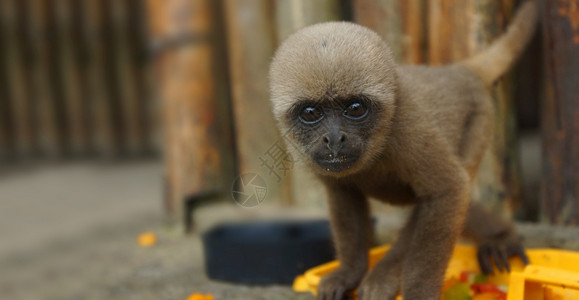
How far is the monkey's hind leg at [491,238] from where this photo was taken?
3.85 metres

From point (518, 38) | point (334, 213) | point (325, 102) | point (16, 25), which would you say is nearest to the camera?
point (325, 102)

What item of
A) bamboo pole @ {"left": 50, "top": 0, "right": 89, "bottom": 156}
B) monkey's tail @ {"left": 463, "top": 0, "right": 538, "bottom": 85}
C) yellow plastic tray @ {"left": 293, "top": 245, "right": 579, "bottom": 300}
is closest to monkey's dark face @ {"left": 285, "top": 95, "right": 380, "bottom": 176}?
yellow plastic tray @ {"left": 293, "top": 245, "right": 579, "bottom": 300}

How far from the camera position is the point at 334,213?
3.77 metres

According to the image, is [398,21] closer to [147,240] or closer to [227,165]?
[227,165]

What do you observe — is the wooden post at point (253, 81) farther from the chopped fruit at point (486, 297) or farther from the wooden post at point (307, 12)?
the chopped fruit at point (486, 297)

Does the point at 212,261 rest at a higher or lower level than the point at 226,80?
lower

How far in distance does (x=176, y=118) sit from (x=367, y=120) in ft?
10.3

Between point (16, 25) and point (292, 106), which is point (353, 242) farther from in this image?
point (16, 25)

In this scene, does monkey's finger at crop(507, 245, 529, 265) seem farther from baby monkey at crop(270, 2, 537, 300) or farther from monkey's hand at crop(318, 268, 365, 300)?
monkey's hand at crop(318, 268, 365, 300)

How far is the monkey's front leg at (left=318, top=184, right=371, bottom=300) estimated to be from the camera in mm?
3729

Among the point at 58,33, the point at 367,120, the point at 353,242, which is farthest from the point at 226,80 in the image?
the point at 58,33

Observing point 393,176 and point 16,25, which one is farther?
point 16,25

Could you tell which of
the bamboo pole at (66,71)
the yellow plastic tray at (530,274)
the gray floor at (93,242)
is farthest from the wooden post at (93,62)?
the yellow plastic tray at (530,274)

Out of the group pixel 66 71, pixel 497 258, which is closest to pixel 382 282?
pixel 497 258
